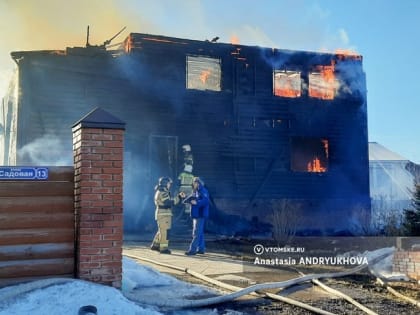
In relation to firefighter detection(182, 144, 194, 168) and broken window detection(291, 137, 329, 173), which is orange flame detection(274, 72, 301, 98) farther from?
firefighter detection(182, 144, 194, 168)

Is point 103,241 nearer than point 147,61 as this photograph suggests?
Yes

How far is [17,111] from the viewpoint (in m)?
16.7

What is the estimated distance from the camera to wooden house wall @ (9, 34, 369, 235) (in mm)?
17078

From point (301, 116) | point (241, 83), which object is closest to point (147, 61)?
point (241, 83)

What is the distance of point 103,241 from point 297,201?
15.6 m

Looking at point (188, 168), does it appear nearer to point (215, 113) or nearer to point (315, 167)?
point (215, 113)

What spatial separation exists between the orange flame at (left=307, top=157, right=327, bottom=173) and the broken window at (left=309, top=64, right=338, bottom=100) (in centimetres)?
290

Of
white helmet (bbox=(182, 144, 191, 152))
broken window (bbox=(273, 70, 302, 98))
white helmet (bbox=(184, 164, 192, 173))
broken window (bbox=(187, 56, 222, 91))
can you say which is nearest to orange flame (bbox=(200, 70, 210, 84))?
broken window (bbox=(187, 56, 222, 91))

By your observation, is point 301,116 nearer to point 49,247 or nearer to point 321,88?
point 321,88

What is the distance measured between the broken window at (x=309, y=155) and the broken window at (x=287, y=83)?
2.08 metres

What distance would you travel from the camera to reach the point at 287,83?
20.8 m

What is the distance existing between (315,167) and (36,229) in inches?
672

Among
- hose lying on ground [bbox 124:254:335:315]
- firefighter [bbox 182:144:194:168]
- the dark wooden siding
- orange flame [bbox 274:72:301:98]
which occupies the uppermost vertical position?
orange flame [bbox 274:72:301:98]

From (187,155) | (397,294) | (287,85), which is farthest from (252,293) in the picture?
(287,85)
